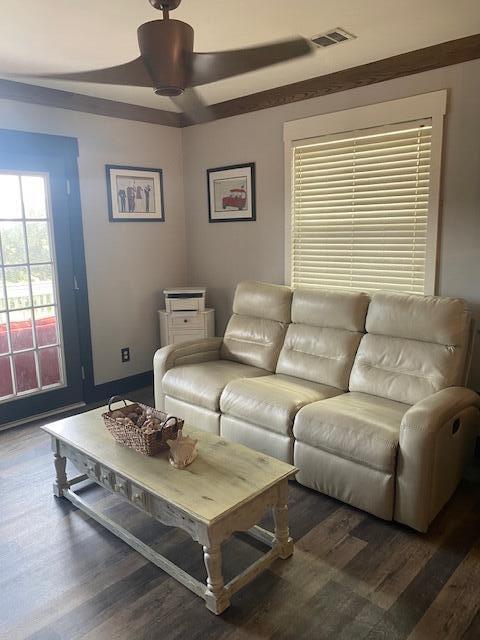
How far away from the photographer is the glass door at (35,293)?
3527 mm

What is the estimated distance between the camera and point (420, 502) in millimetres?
2230

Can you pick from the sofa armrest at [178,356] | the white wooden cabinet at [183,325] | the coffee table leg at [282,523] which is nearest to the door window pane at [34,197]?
the white wooden cabinet at [183,325]

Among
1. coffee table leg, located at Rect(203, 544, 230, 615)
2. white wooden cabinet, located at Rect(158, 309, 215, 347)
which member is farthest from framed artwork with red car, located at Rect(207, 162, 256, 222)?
coffee table leg, located at Rect(203, 544, 230, 615)

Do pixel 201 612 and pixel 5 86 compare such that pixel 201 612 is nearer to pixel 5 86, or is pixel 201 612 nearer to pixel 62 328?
pixel 62 328

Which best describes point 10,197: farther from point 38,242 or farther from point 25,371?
point 25,371

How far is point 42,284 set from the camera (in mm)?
3740

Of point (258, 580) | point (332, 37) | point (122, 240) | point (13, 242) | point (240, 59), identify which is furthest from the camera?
point (122, 240)

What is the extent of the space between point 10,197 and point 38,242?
371mm

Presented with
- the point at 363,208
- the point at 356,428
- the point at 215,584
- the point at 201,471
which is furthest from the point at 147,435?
the point at 363,208

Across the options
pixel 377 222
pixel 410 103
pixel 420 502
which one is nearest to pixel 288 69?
pixel 410 103

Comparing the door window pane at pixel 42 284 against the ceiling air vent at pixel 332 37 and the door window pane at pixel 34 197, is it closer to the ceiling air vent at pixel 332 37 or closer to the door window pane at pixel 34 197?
the door window pane at pixel 34 197

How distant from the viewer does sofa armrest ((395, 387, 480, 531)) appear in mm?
2197

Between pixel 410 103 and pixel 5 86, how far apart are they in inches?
108

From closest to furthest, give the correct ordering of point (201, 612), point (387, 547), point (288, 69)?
1. point (201, 612)
2. point (387, 547)
3. point (288, 69)
